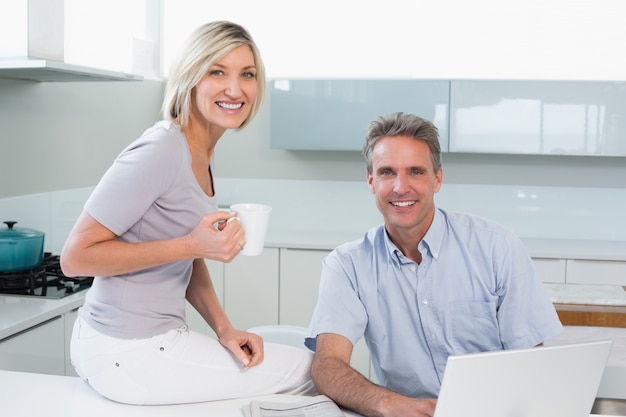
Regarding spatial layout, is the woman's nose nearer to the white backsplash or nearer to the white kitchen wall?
the white backsplash

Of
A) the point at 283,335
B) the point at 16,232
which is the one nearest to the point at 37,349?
the point at 16,232

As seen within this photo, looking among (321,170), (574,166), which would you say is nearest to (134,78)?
(321,170)

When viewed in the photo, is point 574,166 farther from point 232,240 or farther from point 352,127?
point 232,240

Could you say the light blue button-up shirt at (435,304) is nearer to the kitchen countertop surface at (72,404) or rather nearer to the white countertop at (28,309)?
the kitchen countertop surface at (72,404)

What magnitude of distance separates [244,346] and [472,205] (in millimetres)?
2731

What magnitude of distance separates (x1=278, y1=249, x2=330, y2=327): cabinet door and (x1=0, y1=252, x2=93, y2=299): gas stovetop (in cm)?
113

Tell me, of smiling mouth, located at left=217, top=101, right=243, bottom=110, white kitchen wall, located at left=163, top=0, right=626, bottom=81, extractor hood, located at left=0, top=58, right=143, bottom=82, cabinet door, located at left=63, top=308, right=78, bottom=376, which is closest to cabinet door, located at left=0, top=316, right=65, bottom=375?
cabinet door, located at left=63, top=308, right=78, bottom=376

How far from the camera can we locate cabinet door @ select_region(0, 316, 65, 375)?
226 cm

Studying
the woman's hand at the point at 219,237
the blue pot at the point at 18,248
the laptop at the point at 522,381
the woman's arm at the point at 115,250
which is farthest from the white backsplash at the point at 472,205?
the laptop at the point at 522,381

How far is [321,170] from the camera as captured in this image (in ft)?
14.3

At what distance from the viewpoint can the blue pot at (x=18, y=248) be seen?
2740 millimetres

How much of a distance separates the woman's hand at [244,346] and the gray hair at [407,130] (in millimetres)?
616

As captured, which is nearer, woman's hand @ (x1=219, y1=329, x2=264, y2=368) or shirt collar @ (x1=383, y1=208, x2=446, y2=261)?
woman's hand @ (x1=219, y1=329, x2=264, y2=368)

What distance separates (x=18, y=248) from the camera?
275 cm
